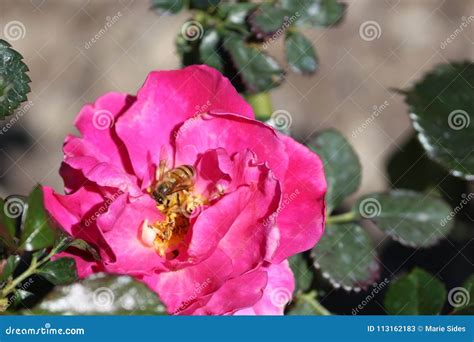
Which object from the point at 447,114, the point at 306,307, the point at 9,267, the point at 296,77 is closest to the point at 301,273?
the point at 306,307

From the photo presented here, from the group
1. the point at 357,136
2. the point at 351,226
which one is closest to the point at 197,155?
the point at 351,226

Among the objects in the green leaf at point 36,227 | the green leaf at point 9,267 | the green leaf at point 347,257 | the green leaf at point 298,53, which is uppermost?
the green leaf at point 298,53

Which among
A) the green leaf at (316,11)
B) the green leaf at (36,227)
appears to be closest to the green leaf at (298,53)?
the green leaf at (316,11)

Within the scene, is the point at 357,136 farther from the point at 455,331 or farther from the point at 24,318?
the point at 24,318

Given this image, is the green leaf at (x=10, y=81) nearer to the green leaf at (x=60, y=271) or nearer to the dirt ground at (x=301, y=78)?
the green leaf at (x=60, y=271)

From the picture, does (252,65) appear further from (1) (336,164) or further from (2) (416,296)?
(2) (416,296)

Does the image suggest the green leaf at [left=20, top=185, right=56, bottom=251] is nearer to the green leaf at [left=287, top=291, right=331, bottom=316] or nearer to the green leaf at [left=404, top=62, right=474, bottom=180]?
the green leaf at [left=287, top=291, right=331, bottom=316]
